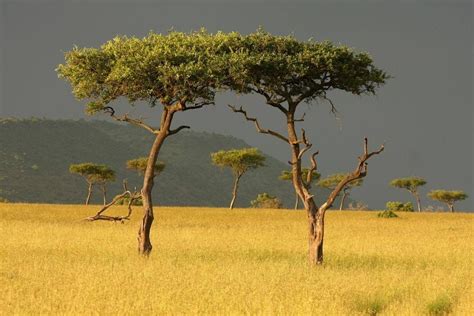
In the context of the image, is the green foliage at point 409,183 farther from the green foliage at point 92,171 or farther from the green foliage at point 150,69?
the green foliage at point 150,69

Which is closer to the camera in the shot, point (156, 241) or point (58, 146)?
point (156, 241)

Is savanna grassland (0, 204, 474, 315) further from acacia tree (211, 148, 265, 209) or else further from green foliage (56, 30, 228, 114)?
acacia tree (211, 148, 265, 209)

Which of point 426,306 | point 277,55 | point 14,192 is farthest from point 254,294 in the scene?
point 14,192

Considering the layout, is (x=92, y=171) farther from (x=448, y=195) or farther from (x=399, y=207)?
(x=448, y=195)

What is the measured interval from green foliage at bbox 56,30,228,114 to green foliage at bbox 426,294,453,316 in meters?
14.7

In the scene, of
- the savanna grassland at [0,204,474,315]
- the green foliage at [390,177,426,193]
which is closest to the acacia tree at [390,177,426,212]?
the green foliage at [390,177,426,193]

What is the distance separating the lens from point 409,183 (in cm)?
12169

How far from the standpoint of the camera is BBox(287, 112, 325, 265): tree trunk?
2908 centimetres

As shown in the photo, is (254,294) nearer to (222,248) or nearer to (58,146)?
(222,248)

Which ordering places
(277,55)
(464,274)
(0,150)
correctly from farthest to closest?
(0,150) < (277,55) < (464,274)

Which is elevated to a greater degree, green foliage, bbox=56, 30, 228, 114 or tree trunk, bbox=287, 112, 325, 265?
green foliage, bbox=56, 30, 228, 114

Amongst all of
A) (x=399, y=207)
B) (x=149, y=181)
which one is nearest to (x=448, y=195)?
(x=399, y=207)

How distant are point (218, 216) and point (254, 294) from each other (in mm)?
57417

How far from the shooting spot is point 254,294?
19188mm
